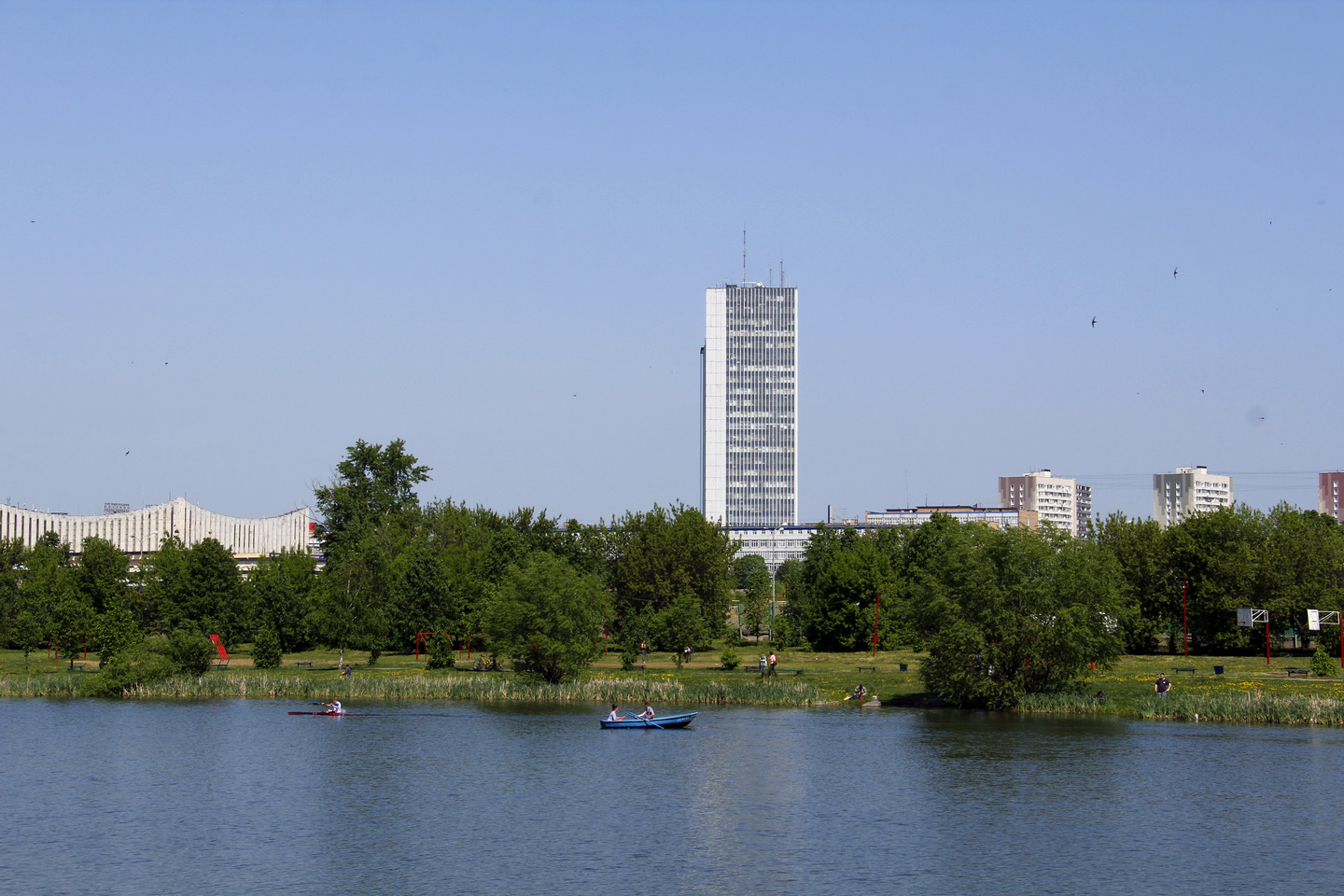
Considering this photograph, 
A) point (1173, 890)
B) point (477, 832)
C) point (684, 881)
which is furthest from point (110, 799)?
point (1173, 890)

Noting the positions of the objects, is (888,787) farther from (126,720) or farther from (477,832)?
(126,720)

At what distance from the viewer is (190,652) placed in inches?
3553

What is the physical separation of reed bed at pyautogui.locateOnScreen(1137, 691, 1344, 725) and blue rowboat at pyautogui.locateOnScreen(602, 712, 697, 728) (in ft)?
87.6

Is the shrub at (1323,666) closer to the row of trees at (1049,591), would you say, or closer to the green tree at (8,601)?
the row of trees at (1049,591)

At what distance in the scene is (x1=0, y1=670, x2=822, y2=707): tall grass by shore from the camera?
86.0 m

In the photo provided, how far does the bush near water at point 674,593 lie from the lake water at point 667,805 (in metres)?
6.81

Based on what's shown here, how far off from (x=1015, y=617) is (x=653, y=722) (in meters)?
22.0

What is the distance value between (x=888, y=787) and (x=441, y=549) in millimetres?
90521

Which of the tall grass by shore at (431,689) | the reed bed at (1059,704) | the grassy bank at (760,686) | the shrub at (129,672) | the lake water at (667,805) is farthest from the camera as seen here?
the shrub at (129,672)

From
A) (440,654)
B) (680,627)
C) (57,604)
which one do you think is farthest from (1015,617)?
(57,604)

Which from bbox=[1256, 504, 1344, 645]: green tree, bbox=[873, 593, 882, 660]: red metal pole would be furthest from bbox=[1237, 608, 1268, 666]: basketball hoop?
bbox=[873, 593, 882, 660]: red metal pole

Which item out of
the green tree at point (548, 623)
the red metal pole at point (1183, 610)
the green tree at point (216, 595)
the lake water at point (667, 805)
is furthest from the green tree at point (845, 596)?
the green tree at point (216, 595)

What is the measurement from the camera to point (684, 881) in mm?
41281

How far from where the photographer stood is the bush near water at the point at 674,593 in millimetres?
77562
